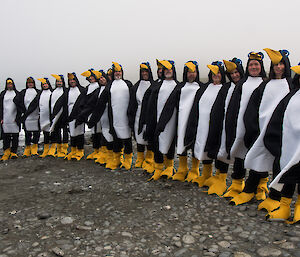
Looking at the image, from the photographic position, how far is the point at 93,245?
3447mm

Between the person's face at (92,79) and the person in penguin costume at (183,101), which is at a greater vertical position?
the person's face at (92,79)

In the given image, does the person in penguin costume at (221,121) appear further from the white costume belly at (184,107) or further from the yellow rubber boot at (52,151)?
the yellow rubber boot at (52,151)

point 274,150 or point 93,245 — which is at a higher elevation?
point 274,150

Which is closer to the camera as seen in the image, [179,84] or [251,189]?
[251,189]

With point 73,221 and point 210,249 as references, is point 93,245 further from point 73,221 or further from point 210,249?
point 210,249

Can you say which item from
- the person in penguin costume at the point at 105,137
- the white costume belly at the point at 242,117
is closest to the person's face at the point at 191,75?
the white costume belly at the point at 242,117

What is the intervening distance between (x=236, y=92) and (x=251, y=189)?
153cm

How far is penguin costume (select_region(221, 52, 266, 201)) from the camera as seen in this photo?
4.29 metres

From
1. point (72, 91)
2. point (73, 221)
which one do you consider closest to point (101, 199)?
point (73, 221)

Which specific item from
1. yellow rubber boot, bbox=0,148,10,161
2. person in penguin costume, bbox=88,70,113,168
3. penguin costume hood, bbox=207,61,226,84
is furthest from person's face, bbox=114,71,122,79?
yellow rubber boot, bbox=0,148,10,161

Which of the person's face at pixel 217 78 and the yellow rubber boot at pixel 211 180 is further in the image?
the yellow rubber boot at pixel 211 180

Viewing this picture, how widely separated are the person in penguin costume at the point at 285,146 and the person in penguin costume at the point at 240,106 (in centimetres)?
57

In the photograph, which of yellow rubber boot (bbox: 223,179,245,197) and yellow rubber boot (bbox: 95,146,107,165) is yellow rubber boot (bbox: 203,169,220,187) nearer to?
yellow rubber boot (bbox: 223,179,245,197)

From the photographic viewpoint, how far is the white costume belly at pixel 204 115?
494 centimetres
